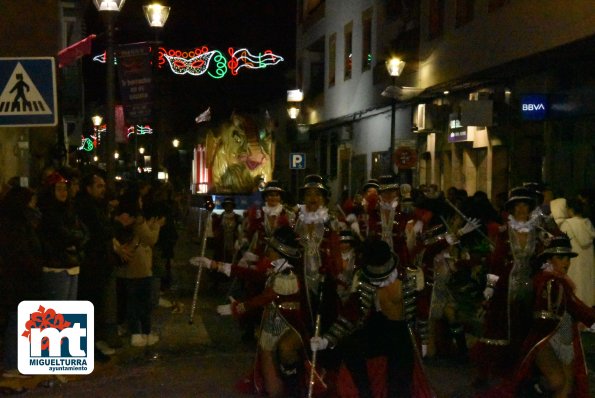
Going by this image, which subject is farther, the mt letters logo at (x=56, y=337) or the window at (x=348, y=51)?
the window at (x=348, y=51)

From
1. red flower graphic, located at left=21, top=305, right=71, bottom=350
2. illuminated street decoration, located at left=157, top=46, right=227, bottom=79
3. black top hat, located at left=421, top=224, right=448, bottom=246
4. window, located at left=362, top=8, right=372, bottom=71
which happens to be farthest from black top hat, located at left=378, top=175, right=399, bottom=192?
window, located at left=362, top=8, right=372, bottom=71

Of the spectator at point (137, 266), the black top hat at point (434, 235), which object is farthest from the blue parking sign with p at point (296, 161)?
the black top hat at point (434, 235)

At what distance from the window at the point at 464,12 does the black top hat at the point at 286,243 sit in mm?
14869

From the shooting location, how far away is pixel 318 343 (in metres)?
7.49

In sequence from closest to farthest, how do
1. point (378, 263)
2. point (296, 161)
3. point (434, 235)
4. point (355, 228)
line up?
point (378, 263) < point (434, 235) < point (355, 228) < point (296, 161)

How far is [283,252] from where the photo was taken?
8.05 meters

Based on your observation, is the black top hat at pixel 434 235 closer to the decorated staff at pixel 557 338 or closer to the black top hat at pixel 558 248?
the black top hat at pixel 558 248

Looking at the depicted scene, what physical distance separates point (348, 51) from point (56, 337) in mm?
28588

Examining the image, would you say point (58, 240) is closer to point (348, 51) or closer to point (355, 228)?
point (355, 228)

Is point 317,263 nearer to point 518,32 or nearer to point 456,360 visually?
point 456,360

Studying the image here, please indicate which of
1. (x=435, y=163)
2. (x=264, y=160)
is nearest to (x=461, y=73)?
(x=435, y=163)

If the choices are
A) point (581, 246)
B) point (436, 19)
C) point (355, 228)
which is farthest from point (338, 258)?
point (436, 19)

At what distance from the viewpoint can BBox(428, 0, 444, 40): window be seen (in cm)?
2423

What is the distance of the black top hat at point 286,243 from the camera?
8070mm
